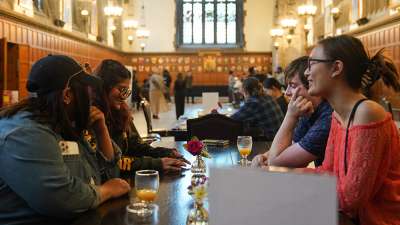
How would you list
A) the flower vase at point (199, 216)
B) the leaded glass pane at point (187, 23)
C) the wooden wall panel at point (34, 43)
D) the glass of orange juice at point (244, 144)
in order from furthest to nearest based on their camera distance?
1. the leaded glass pane at point (187, 23)
2. the wooden wall panel at point (34, 43)
3. the glass of orange juice at point (244, 144)
4. the flower vase at point (199, 216)

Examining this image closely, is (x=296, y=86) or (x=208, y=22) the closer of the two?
(x=296, y=86)

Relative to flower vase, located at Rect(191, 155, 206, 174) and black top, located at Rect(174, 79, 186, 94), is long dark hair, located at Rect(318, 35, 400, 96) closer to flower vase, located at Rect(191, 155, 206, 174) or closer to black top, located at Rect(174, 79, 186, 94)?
flower vase, located at Rect(191, 155, 206, 174)

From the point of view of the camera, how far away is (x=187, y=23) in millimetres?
28094

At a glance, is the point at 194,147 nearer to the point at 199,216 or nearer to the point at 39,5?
the point at 199,216

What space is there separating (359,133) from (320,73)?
0.97ft

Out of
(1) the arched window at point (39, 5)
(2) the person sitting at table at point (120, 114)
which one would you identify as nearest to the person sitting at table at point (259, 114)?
(2) the person sitting at table at point (120, 114)

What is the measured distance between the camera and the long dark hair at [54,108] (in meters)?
1.87

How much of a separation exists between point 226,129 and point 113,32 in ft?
62.2

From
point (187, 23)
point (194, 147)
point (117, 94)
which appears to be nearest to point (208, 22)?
point (187, 23)

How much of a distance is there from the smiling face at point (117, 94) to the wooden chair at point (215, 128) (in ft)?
6.46

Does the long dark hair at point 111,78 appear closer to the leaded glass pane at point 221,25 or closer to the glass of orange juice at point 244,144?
the glass of orange juice at point 244,144

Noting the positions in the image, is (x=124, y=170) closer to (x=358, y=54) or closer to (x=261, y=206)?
(x=358, y=54)

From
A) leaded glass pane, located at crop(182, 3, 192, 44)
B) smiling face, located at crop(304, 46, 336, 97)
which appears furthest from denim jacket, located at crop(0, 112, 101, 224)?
leaded glass pane, located at crop(182, 3, 192, 44)

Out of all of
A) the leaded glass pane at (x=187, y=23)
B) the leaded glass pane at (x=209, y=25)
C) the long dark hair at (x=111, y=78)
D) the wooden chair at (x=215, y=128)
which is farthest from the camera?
the leaded glass pane at (x=209, y=25)
